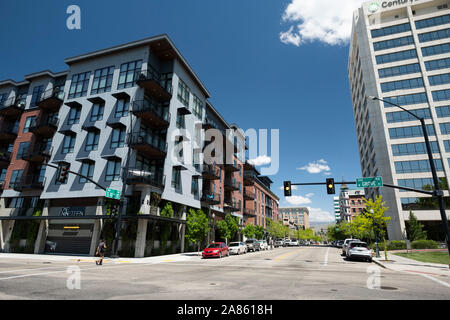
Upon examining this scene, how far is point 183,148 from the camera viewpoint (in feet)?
105

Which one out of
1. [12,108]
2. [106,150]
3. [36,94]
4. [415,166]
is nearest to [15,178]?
[12,108]

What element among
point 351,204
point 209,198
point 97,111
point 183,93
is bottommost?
point 209,198

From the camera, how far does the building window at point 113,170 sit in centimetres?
2668

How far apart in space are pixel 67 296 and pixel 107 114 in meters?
25.8

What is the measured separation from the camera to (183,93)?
1316 inches

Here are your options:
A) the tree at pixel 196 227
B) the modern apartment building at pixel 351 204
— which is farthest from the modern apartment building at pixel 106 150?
the modern apartment building at pixel 351 204

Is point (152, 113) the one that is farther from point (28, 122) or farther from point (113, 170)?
point (28, 122)

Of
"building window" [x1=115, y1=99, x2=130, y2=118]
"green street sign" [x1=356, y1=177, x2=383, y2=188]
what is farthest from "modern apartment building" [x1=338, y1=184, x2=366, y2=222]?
"building window" [x1=115, y1=99, x2=130, y2=118]

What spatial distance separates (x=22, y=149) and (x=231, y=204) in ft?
105

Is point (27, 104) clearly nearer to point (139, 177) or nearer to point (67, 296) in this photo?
point (139, 177)

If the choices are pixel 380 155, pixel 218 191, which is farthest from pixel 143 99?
pixel 380 155

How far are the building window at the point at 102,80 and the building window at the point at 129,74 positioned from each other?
165 cm

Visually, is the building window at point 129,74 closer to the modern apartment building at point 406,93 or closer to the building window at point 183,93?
the building window at point 183,93

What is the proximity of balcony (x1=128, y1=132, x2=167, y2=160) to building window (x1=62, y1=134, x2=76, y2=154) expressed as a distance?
8998 millimetres
